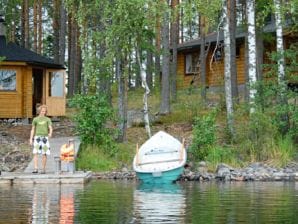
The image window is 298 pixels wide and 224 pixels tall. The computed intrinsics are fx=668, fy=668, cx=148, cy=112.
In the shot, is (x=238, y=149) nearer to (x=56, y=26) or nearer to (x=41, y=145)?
(x=41, y=145)

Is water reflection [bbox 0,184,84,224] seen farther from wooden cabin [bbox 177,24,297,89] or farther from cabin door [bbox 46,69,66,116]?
wooden cabin [bbox 177,24,297,89]

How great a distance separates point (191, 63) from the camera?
40312 mm

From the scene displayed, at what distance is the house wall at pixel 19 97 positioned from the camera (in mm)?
28094

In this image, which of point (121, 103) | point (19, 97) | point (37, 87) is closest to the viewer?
point (121, 103)

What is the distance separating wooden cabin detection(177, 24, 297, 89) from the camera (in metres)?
34.5

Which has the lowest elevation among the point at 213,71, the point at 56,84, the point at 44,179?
the point at 44,179

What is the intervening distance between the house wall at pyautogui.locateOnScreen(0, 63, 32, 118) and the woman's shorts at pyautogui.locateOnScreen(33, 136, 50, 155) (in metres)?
11.9

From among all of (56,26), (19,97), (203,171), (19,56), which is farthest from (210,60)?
(203,171)

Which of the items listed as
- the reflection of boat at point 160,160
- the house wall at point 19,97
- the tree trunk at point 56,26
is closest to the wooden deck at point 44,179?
the reflection of boat at point 160,160

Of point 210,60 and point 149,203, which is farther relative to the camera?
point 210,60

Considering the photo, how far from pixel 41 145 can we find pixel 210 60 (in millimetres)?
18067

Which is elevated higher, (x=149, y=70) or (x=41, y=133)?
(x=149, y=70)

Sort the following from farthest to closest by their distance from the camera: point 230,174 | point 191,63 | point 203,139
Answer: point 191,63 → point 203,139 → point 230,174

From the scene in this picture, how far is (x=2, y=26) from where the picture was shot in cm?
3162
